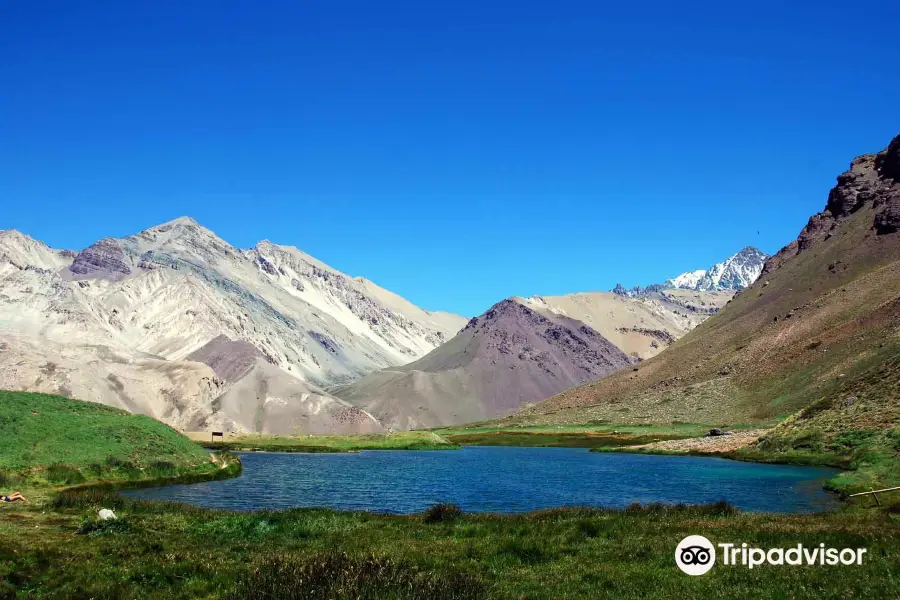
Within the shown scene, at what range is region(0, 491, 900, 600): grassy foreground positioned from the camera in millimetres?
16234

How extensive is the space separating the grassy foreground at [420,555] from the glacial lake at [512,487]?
1360 cm

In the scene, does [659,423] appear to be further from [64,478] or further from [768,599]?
[768,599]

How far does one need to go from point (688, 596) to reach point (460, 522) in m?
16.7

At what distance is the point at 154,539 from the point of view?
85.4 ft

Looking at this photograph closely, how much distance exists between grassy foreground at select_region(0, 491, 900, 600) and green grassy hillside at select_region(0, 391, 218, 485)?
1918cm

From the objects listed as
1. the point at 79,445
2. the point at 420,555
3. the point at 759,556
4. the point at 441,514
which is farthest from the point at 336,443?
the point at 759,556

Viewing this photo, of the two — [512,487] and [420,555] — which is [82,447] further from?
[420,555]

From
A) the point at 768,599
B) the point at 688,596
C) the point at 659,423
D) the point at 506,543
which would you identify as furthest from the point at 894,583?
the point at 659,423

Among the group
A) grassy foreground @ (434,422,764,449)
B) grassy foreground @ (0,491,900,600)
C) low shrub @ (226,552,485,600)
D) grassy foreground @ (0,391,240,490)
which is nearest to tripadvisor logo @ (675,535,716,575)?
grassy foreground @ (0,491,900,600)

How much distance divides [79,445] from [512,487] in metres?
36.5

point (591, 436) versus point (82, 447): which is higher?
point (591, 436)

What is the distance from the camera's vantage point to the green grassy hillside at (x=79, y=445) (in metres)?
51.2

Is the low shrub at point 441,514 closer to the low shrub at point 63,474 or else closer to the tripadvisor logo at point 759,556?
the tripadvisor logo at point 759,556

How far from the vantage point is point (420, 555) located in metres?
21.8
